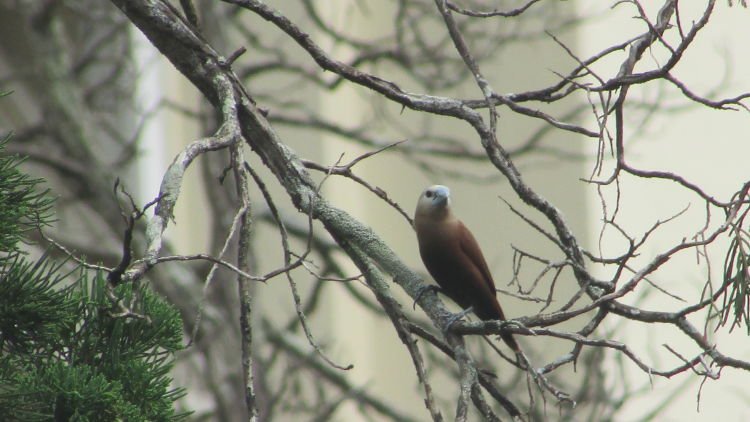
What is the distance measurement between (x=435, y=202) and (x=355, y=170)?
20.7ft

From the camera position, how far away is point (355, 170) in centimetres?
991

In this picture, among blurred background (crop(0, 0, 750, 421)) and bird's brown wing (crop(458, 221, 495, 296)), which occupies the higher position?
blurred background (crop(0, 0, 750, 421))

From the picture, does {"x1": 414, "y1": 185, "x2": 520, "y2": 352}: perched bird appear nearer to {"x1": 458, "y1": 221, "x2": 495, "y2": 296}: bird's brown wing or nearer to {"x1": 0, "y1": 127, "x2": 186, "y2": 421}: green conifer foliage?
{"x1": 458, "y1": 221, "x2": 495, "y2": 296}: bird's brown wing

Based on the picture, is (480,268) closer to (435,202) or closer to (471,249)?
(471,249)

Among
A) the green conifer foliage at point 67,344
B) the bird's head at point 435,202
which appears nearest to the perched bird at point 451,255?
the bird's head at point 435,202

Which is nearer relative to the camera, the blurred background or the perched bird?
the perched bird

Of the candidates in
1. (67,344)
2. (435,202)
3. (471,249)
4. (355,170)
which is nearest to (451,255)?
(471,249)

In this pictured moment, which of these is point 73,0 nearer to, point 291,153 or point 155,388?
point 291,153

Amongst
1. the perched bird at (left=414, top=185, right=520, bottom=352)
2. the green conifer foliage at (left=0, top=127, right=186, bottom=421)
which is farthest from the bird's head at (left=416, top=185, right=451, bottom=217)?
the green conifer foliage at (left=0, top=127, right=186, bottom=421)

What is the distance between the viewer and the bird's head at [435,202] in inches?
143

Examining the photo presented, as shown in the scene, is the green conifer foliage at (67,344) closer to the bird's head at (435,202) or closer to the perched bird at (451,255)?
the perched bird at (451,255)

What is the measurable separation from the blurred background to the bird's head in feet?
1.43

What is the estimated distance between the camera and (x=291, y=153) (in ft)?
7.84

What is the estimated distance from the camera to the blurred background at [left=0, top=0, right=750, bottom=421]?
242 inches
